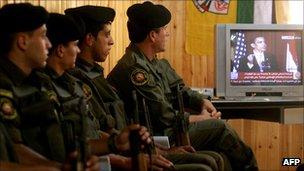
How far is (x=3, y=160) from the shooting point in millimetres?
2152

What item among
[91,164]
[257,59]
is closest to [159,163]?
[91,164]

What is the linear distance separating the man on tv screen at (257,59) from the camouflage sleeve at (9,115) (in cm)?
282

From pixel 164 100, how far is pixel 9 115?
1.53m

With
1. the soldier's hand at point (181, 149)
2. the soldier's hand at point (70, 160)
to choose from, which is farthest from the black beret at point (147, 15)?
the soldier's hand at point (70, 160)

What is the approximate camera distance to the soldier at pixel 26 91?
2.29 meters

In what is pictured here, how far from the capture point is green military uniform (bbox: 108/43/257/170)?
3.61 metres

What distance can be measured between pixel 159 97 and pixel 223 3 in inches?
109

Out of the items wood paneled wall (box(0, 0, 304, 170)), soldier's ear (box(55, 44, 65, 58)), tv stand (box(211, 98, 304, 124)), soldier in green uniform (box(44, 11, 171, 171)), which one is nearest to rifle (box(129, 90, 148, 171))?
soldier in green uniform (box(44, 11, 171, 171))

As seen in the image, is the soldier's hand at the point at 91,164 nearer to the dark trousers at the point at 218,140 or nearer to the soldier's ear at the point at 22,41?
the soldier's ear at the point at 22,41

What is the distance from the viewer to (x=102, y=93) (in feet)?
10.7

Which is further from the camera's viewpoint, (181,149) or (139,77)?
(139,77)

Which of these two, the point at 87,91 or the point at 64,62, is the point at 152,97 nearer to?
the point at 87,91

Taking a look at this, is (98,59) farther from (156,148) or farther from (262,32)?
(262,32)

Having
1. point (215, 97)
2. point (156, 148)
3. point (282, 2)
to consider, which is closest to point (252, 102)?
point (215, 97)
